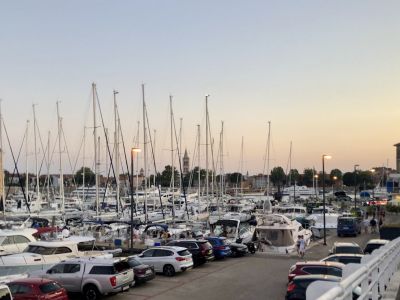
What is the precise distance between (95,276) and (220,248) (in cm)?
1365

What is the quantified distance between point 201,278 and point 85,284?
688 cm

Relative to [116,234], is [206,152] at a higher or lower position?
higher

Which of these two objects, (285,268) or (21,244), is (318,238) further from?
(21,244)

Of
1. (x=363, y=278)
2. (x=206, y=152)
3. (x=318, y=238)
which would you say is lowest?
(x=318, y=238)

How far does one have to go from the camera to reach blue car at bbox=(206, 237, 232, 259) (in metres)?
33.4

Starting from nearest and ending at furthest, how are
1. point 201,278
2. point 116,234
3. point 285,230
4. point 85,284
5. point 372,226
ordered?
point 85,284
point 201,278
point 285,230
point 116,234
point 372,226

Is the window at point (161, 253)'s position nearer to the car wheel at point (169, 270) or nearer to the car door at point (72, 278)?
the car wheel at point (169, 270)

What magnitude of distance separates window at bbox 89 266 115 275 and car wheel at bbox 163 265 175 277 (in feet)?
20.4

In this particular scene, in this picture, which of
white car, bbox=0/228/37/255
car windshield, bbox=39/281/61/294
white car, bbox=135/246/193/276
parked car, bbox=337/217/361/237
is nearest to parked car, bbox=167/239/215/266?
white car, bbox=135/246/193/276

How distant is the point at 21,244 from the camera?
33188 millimetres

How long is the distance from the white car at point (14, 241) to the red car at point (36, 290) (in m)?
14.9

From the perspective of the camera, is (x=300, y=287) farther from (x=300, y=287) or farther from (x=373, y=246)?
(x=373, y=246)

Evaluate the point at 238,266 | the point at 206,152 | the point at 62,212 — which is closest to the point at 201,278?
the point at 238,266

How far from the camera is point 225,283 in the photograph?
24.3 m
